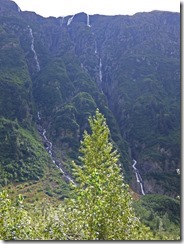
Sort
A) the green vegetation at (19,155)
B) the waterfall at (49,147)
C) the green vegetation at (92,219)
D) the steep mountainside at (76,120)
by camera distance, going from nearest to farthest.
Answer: the green vegetation at (92,219)
the green vegetation at (19,155)
the waterfall at (49,147)
the steep mountainside at (76,120)

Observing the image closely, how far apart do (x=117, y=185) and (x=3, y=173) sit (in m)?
101

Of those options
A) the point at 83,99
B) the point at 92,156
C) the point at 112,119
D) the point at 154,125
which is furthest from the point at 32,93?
the point at 92,156

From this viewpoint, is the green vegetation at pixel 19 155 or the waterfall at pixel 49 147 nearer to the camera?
the green vegetation at pixel 19 155

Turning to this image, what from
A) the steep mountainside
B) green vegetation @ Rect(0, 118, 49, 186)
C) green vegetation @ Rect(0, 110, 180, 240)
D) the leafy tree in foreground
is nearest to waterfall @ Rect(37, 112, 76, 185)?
the steep mountainside

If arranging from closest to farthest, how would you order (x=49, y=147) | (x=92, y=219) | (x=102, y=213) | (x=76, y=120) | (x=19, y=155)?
(x=92, y=219) → (x=102, y=213) → (x=19, y=155) → (x=49, y=147) → (x=76, y=120)

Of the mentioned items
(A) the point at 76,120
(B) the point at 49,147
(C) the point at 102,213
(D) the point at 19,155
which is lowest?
(B) the point at 49,147

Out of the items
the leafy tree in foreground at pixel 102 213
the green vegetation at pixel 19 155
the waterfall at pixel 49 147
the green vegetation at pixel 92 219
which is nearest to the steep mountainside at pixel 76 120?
the green vegetation at pixel 19 155

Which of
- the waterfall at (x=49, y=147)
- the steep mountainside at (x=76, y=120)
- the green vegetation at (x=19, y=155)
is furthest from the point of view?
the steep mountainside at (x=76, y=120)

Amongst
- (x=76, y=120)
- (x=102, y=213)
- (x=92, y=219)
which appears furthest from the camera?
(x=76, y=120)

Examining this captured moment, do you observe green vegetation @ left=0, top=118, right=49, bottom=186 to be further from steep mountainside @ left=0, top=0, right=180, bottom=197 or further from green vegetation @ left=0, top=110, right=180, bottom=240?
green vegetation @ left=0, top=110, right=180, bottom=240

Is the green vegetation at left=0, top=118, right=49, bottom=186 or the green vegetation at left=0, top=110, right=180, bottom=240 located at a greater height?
the green vegetation at left=0, top=110, right=180, bottom=240

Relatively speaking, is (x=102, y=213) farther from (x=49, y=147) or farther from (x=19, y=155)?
(x=49, y=147)

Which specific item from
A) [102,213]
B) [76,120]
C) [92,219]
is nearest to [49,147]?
[76,120]

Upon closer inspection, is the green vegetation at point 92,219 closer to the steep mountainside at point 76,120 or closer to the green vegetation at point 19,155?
the green vegetation at point 19,155
